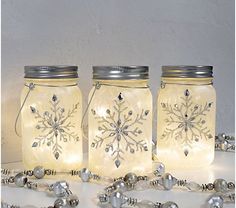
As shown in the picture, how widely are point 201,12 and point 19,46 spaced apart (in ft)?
1.38

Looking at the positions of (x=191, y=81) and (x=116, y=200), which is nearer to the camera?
(x=116, y=200)

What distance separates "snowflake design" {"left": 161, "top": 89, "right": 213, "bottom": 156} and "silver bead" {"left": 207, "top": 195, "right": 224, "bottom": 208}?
0.59ft

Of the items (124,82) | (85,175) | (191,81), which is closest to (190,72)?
(191,81)

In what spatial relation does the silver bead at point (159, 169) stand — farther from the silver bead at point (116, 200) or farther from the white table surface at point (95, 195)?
the silver bead at point (116, 200)

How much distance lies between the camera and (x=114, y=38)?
82 centimetres

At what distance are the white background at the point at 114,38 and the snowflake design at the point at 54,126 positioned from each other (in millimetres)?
91

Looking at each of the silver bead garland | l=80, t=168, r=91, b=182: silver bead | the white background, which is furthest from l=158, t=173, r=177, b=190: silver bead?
the white background

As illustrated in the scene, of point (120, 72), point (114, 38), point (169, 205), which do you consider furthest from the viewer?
point (114, 38)

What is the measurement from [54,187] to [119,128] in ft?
0.40

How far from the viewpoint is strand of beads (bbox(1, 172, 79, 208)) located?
0.52 m

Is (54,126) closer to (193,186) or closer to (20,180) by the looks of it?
(20,180)

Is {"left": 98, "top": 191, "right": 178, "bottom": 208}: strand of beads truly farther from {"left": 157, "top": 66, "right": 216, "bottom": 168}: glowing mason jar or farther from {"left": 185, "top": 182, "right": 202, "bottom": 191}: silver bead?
{"left": 157, "top": 66, "right": 216, "bottom": 168}: glowing mason jar

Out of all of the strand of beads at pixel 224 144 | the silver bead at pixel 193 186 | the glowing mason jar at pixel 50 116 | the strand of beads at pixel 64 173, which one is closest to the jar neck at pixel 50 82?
the glowing mason jar at pixel 50 116

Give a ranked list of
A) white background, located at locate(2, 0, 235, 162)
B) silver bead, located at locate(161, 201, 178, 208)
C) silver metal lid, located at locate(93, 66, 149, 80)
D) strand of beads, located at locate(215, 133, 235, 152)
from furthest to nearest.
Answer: strand of beads, located at locate(215, 133, 235, 152) < white background, located at locate(2, 0, 235, 162) < silver metal lid, located at locate(93, 66, 149, 80) < silver bead, located at locate(161, 201, 178, 208)
